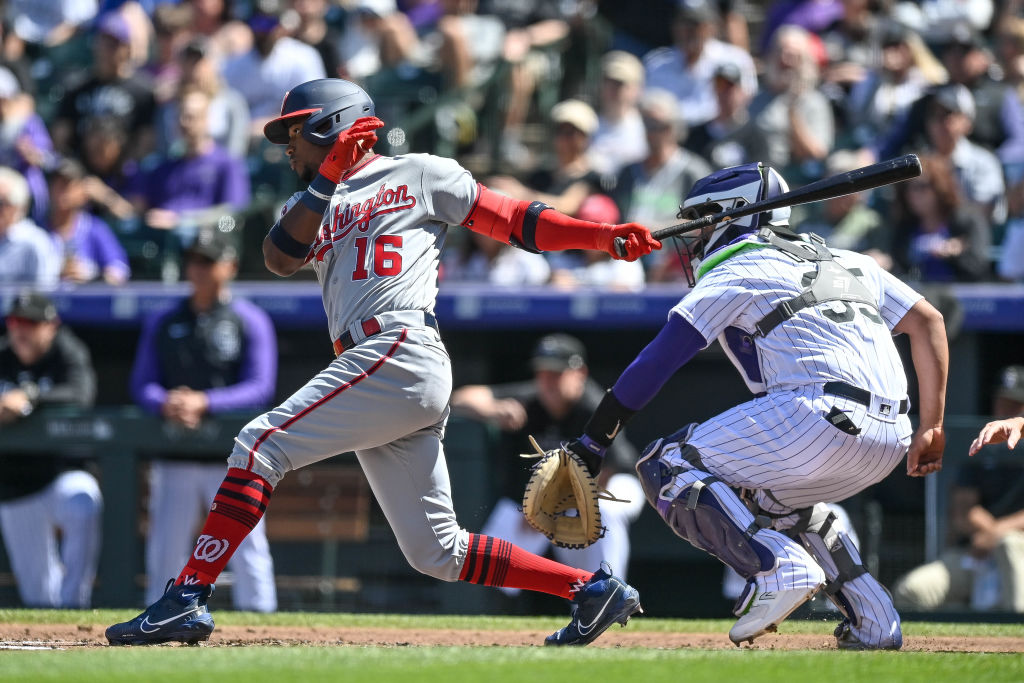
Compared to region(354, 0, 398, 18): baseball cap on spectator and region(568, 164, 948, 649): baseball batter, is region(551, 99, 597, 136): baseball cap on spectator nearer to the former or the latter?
region(354, 0, 398, 18): baseball cap on spectator

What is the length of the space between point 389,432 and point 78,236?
16.2 ft

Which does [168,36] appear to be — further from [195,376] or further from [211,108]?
[195,376]

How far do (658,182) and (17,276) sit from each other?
378cm

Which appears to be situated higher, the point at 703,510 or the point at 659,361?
the point at 659,361

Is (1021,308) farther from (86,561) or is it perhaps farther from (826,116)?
(86,561)

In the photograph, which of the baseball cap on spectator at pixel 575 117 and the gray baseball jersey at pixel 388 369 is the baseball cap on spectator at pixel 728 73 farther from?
the gray baseball jersey at pixel 388 369

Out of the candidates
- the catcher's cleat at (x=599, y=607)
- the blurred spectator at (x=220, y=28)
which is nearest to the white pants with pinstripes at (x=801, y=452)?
the catcher's cleat at (x=599, y=607)

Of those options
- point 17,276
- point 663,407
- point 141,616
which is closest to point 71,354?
point 17,276

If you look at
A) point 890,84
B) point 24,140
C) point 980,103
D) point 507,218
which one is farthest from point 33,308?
point 980,103

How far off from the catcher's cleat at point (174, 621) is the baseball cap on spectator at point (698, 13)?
21.1ft

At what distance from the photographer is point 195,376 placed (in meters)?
7.44

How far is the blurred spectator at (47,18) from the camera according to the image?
38.5 ft

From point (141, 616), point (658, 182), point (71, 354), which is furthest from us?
point (658, 182)

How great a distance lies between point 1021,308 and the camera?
720 centimetres
